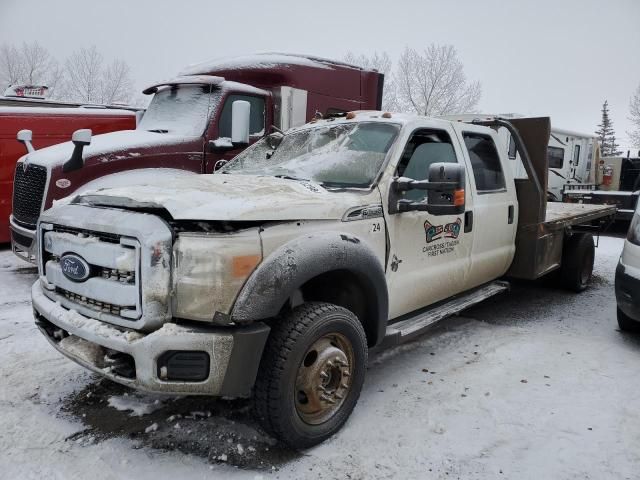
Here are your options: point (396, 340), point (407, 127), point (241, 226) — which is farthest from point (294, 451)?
point (407, 127)

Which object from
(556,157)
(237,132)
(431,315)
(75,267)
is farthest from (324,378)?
(556,157)

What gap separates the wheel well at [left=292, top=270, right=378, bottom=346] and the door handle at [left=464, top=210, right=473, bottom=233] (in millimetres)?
1347

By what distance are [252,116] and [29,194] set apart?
2.88 metres

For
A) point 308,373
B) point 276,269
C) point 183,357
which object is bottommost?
point 308,373

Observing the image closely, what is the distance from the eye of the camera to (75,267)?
2867mm

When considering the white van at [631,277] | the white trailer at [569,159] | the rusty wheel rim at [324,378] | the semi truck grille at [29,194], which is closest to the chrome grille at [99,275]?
the rusty wheel rim at [324,378]

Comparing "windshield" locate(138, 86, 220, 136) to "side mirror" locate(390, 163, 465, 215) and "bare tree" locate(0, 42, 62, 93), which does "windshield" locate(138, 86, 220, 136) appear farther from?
"bare tree" locate(0, 42, 62, 93)

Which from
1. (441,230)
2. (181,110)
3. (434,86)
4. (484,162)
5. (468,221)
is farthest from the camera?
(434,86)

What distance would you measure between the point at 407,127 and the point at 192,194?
5.91 ft

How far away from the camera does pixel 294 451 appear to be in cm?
293

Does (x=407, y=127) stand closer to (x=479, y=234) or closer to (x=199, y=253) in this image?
(x=479, y=234)

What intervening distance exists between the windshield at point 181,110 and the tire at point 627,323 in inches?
200

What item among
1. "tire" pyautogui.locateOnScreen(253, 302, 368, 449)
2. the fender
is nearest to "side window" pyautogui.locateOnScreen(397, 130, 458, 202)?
the fender

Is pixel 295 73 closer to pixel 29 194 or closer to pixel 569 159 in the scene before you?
pixel 29 194
